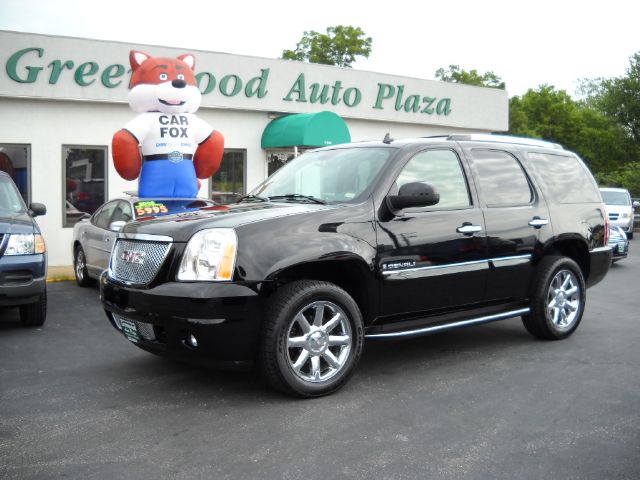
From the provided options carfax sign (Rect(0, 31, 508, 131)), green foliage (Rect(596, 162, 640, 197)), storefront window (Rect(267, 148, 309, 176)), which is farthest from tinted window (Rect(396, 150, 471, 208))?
green foliage (Rect(596, 162, 640, 197))

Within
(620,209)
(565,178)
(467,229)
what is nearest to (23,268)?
(467,229)

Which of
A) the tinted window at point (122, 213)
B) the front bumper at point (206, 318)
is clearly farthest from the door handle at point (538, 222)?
the tinted window at point (122, 213)

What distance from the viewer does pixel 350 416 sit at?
424 centimetres

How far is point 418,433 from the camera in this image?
3.94 metres

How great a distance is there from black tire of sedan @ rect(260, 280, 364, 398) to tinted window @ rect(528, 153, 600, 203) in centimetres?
268

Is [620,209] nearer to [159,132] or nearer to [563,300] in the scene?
[159,132]

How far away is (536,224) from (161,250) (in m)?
3.31

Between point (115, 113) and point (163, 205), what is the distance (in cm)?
593

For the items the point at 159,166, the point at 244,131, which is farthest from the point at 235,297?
the point at 244,131

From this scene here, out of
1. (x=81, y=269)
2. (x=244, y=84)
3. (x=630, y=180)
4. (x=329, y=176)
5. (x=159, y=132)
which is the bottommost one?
(x=81, y=269)

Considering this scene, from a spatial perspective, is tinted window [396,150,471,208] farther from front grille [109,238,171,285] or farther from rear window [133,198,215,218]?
rear window [133,198,215,218]

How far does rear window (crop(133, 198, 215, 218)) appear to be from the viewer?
9.26m

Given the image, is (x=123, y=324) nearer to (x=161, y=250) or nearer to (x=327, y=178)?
(x=161, y=250)

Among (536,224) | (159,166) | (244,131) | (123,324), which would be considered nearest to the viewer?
(123,324)
